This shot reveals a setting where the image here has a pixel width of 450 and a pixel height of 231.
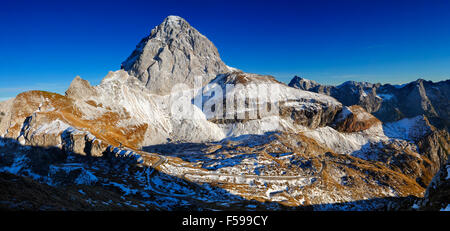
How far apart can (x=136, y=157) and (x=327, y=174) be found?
363 ft

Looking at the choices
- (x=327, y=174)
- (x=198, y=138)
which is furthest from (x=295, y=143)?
(x=198, y=138)

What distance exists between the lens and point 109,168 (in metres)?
89.8

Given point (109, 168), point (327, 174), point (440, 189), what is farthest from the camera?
point (327, 174)
